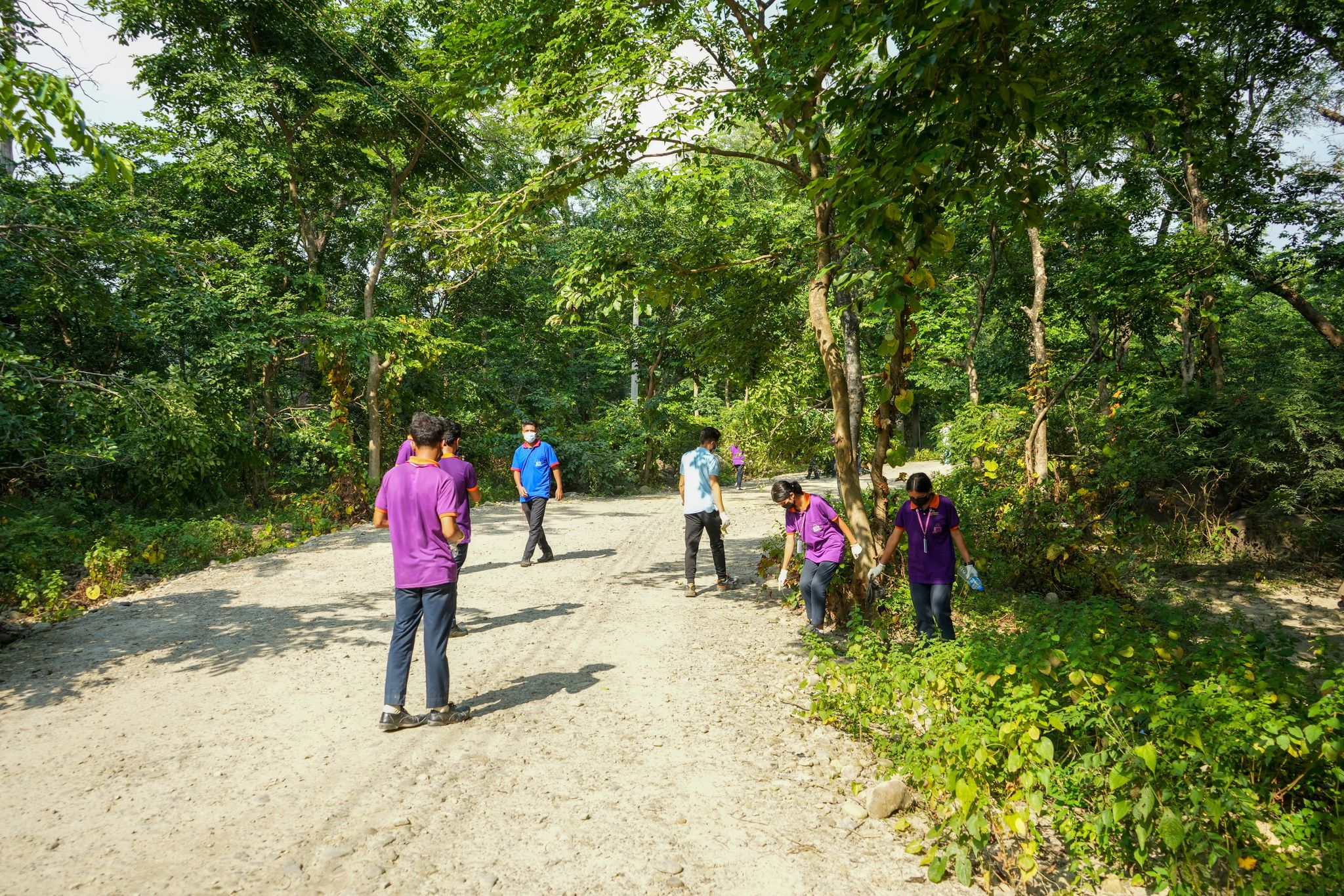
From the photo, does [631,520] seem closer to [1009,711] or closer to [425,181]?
[425,181]

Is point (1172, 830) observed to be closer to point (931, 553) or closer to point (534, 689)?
point (931, 553)

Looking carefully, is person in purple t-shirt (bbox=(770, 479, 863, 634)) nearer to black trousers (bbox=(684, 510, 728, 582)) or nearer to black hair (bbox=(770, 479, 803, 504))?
black hair (bbox=(770, 479, 803, 504))

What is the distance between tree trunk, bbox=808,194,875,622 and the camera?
691 centimetres

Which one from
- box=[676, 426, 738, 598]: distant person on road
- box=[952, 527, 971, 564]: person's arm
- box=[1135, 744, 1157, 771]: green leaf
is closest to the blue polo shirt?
box=[676, 426, 738, 598]: distant person on road

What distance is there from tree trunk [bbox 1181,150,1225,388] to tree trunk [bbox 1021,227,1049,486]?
2.51 m

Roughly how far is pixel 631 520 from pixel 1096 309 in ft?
33.8

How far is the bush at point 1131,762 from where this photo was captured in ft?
9.08

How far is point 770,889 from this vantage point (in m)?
3.07

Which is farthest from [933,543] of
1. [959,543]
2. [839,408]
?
[839,408]

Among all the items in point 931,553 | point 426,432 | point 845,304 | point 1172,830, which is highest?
point 845,304

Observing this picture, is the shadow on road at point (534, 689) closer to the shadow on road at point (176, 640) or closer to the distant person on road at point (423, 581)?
the distant person on road at point (423, 581)

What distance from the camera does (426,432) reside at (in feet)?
15.9

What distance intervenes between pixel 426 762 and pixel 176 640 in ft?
13.6

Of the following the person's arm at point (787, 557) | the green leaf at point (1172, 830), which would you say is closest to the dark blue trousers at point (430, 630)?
the person's arm at point (787, 557)
